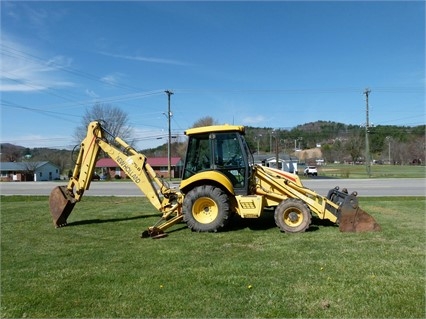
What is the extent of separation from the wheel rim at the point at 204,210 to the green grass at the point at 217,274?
515 mm

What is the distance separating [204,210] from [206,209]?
0.05 m

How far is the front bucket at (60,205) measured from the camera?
10.9m

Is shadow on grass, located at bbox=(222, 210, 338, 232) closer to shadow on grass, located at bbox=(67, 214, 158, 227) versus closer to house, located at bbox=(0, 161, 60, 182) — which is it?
shadow on grass, located at bbox=(67, 214, 158, 227)

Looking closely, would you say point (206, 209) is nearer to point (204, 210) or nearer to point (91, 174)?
point (204, 210)

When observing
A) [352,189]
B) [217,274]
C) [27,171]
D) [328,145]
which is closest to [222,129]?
[217,274]

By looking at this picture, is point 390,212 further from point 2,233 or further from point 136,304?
point 2,233

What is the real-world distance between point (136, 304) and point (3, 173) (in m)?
90.6

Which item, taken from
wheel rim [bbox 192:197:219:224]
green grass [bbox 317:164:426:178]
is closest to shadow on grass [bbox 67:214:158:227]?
wheel rim [bbox 192:197:219:224]

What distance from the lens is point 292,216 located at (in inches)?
365

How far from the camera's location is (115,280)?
222 inches

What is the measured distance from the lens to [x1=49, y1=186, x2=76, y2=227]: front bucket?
35.8 feet

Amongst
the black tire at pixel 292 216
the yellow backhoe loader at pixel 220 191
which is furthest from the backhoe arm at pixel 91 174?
the black tire at pixel 292 216

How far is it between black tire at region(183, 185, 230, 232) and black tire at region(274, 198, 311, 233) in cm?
122

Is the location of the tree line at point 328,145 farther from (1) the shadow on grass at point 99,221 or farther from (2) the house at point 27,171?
(1) the shadow on grass at point 99,221
